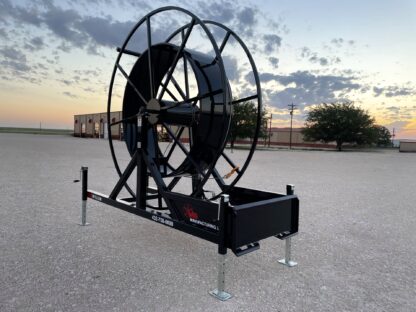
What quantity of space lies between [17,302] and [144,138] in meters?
2.22

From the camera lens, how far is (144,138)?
14.5 ft

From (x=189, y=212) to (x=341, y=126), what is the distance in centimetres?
4495

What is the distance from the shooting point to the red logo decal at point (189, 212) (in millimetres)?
3465

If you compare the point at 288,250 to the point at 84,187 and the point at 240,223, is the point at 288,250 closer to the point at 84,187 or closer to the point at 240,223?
the point at 240,223

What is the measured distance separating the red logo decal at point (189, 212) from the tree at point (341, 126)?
43.9 m

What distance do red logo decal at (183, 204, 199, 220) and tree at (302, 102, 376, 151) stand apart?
43.9m

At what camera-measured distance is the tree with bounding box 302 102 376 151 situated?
4478 cm

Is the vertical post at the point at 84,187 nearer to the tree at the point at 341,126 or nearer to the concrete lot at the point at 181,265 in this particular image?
the concrete lot at the point at 181,265

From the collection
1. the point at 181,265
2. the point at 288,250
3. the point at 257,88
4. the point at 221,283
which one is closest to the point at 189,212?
the point at 181,265

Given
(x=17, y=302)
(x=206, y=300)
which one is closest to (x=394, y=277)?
(x=206, y=300)

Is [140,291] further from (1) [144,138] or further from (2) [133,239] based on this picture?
(1) [144,138]

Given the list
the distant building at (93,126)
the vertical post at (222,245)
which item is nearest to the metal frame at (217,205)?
the vertical post at (222,245)

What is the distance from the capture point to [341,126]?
44938mm

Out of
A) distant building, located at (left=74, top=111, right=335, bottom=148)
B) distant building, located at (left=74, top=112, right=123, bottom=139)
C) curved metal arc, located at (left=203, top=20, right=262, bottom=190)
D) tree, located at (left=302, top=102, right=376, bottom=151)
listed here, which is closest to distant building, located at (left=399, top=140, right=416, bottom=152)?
tree, located at (left=302, top=102, right=376, bottom=151)
